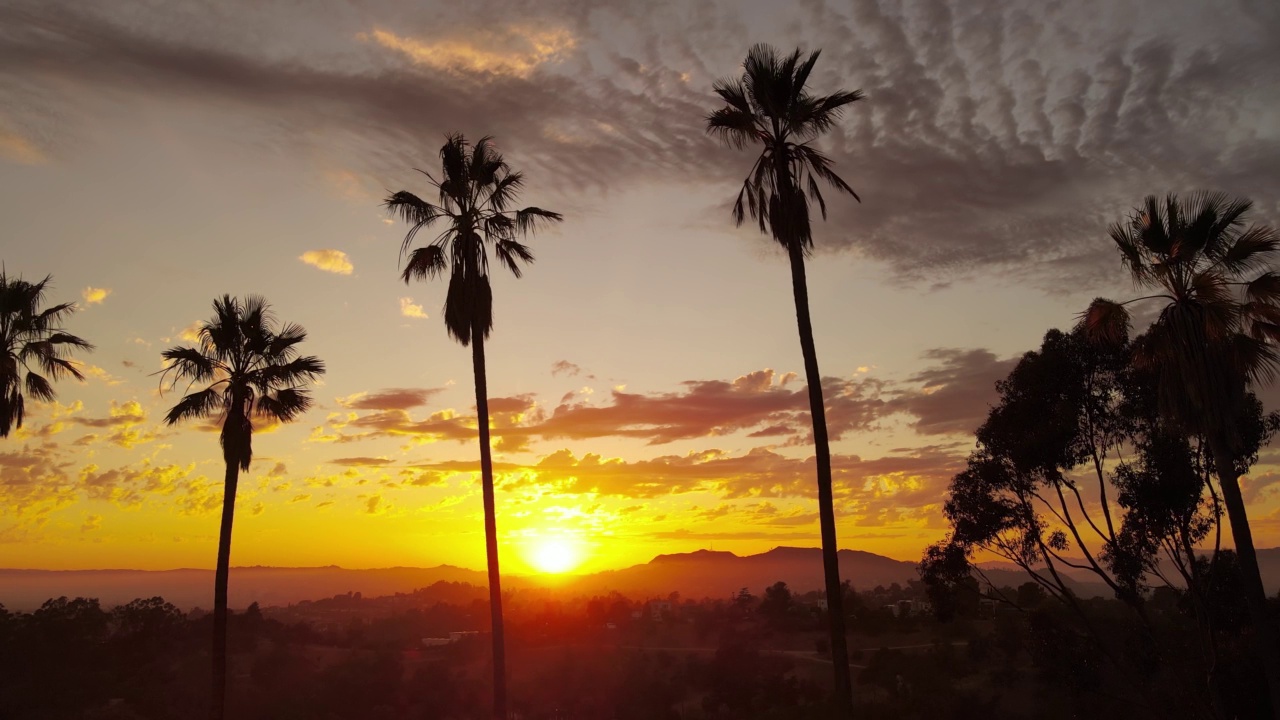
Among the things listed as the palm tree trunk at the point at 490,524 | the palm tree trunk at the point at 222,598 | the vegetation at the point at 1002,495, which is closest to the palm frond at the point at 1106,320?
the vegetation at the point at 1002,495

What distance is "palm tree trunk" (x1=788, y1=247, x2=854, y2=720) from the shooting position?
757 inches

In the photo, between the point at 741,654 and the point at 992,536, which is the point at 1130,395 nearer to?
the point at 992,536

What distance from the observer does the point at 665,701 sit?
155 ft

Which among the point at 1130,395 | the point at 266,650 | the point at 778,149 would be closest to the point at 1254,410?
the point at 1130,395

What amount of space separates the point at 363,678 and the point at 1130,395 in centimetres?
4106

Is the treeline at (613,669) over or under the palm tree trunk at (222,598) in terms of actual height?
under

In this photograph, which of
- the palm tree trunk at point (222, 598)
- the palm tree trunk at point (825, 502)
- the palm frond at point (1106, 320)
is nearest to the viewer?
the palm tree trunk at point (825, 502)

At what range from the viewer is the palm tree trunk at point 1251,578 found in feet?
63.4

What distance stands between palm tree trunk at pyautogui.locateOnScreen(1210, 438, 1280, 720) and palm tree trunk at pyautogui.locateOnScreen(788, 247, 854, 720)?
30.3 feet

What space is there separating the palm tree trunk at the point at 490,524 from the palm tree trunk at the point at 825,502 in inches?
367

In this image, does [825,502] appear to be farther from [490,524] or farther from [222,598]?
[222,598]

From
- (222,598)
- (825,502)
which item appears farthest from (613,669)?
(825,502)

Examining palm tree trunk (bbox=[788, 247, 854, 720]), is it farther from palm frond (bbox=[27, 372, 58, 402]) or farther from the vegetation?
palm frond (bbox=[27, 372, 58, 402])

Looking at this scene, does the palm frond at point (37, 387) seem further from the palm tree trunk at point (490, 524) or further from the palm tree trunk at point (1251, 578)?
the palm tree trunk at point (1251, 578)
